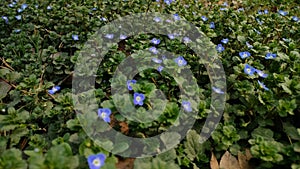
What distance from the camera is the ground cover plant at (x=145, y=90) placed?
5.41 feet

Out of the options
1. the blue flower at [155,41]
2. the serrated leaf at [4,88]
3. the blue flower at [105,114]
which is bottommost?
the serrated leaf at [4,88]

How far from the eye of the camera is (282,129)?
1.92m

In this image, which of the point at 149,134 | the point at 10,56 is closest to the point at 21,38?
the point at 10,56

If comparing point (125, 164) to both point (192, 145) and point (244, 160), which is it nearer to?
point (192, 145)

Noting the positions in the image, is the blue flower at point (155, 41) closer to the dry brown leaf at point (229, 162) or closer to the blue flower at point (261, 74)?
the blue flower at point (261, 74)

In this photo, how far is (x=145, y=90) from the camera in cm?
179

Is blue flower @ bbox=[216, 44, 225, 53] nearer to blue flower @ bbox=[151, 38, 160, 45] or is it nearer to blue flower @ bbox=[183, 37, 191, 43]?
blue flower @ bbox=[183, 37, 191, 43]

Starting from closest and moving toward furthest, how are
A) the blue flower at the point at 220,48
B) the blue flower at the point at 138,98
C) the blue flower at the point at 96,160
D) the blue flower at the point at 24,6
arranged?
the blue flower at the point at 96,160
the blue flower at the point at 138,98
the blue flower at the point at 220,48
the blue flower at the point at 24,6

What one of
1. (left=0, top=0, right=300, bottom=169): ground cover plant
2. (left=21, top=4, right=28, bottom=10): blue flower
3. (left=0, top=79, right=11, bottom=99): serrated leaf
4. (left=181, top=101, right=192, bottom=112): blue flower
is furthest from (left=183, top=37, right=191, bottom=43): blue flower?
(left=21, top=4, right=28, bottom=10): blue flower

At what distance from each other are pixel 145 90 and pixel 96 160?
564 millimetres

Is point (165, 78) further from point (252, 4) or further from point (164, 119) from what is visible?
point (252, 4)

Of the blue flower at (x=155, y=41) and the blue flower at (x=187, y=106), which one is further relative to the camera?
the blue flower at (x=155, y=41)

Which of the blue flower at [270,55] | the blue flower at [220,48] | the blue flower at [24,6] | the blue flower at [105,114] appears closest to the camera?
the blue flower at [105,114]

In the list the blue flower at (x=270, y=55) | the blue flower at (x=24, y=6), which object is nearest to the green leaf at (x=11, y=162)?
the blue flower at (x=270, y=55)
